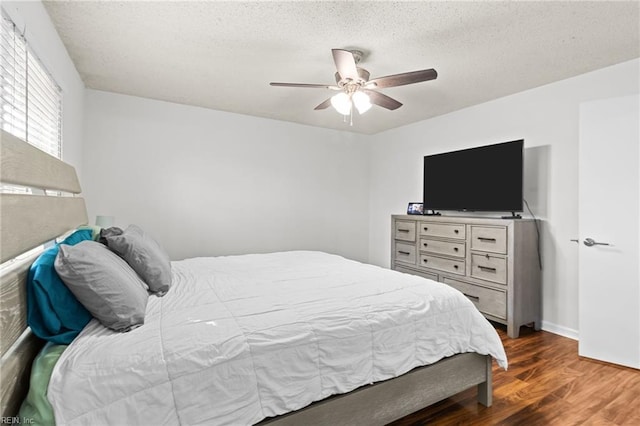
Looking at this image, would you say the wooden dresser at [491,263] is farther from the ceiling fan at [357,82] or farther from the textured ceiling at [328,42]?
the ceiling fan at [357,82]

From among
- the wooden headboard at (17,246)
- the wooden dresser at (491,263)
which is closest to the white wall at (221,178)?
the wooden dresser at (491,263)

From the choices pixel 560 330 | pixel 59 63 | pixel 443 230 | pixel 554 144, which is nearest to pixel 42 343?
pixel 59 63

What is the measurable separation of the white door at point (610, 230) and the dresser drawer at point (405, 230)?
175 centimetres

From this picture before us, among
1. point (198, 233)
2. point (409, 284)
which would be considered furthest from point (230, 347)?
point (198, 233)

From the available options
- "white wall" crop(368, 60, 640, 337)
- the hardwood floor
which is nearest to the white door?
the hardwood floor

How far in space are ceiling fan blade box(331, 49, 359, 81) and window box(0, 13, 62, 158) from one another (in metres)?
1.73

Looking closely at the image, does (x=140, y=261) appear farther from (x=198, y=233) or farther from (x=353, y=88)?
(x=198, y=233)

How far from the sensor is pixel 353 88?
2572mm

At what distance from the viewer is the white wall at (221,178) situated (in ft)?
12.1

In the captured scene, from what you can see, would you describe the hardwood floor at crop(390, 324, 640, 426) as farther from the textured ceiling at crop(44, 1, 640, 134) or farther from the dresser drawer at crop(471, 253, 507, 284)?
the textured ceiling at crop(44, 1, 640, 134)

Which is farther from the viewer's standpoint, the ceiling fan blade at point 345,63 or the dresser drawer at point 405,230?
the dresser drawer at point 405,230

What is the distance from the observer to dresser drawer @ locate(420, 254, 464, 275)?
3.59 m

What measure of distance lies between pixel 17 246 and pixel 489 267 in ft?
11.6

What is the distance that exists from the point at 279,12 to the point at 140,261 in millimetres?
1757
